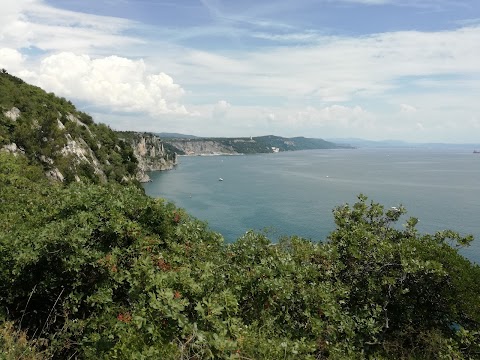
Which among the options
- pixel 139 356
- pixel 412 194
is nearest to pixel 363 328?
pixel 139 356

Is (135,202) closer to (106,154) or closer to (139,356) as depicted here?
(139,356)

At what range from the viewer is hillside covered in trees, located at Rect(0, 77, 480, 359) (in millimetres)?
6402

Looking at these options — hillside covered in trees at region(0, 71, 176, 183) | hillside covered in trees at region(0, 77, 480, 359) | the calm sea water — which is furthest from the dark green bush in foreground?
hillside covered in trees at region(0, 71, 176, 183)

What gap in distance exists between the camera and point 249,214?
280 feet

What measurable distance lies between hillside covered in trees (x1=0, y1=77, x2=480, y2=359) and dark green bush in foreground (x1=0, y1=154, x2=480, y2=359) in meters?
0.04

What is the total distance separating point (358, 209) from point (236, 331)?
1232 centimetres

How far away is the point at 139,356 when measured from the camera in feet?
18.8

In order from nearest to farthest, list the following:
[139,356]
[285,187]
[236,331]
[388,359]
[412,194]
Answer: [139,356] < [236,331] < [388,359] < [412,194] < [285,187]

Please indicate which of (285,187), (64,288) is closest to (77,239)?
(64,288)

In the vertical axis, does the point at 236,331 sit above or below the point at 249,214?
above

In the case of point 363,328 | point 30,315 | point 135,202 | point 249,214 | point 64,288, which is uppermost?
point 135,202

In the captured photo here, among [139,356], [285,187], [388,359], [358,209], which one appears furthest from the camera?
[285,187]

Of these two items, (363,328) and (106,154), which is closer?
(363,328)

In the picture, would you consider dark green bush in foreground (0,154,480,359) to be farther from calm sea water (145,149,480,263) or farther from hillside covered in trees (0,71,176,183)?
hillside covered in trees (0,71,176,183)
